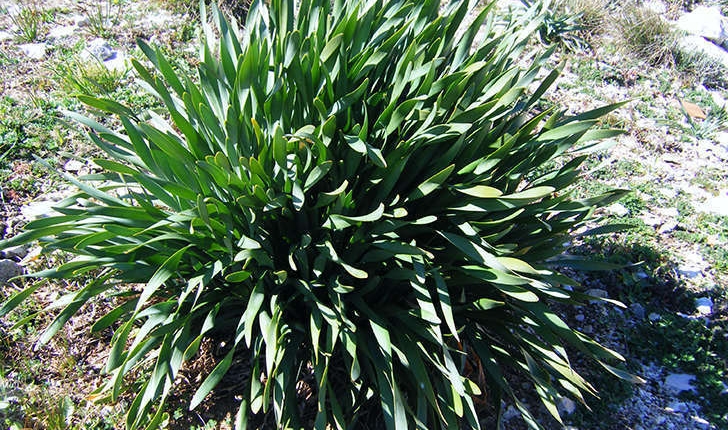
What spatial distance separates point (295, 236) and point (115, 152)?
0.81 meters

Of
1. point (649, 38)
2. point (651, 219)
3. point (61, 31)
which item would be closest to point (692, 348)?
point (651, 219)

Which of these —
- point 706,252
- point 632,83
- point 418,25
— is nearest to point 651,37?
point 632,83

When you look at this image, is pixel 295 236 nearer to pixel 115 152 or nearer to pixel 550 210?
pixel 115 152

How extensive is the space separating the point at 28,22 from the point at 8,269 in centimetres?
217

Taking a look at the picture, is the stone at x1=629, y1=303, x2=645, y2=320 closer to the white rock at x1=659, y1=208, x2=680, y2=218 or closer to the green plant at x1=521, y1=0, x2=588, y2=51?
the white rock at x1=659, y1=208, x2=680, y2=218

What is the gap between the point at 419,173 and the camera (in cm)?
230

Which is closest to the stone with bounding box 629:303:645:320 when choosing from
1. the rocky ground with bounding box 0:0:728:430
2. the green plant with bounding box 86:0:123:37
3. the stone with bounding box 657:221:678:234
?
the rocky ground with bounding box 0:0:728:430

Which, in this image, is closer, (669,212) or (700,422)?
(700,422)

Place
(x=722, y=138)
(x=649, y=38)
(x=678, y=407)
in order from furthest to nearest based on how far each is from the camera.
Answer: (x=649, y=38) → (x=722, y=138) → (x=678, y=407)

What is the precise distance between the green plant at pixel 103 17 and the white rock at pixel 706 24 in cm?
505

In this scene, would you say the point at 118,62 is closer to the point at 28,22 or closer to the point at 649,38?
the point at 28,22

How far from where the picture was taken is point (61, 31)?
13.7 ft

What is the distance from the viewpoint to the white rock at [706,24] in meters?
5.48

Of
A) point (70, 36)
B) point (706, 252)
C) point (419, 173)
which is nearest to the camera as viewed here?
point (419, 173)
